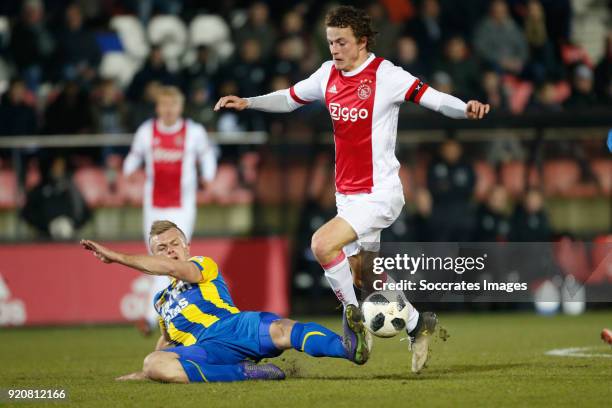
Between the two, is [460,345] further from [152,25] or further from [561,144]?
[152,25]

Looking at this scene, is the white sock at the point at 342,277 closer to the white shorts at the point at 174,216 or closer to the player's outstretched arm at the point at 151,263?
the player's outstretched arm at the point at 151,263

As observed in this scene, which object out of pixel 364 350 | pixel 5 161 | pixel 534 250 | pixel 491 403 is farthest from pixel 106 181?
pixel 491 403

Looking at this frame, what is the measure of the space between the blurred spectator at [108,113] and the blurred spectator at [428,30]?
428 cm

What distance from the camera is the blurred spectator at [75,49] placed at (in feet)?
57.1

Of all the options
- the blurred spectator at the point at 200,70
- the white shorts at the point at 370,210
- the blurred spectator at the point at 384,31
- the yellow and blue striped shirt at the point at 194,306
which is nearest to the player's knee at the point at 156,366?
the yellow and blue striped shirt at the point at 194,306

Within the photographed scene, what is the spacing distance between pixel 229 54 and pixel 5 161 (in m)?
4.05

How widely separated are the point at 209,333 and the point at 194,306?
22cm

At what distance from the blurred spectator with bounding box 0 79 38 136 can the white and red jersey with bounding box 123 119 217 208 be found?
3.66 metres

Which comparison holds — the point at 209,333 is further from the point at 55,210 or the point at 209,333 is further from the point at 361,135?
the point at 55,210

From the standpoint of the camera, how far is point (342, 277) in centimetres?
810

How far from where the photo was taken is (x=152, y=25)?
58.6 ft

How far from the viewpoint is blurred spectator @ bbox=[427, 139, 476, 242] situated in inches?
559

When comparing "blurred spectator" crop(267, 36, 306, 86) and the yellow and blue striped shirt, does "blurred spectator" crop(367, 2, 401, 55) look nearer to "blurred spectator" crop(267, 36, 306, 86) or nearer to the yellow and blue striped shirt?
"blurred spectator" crop(267, 36, 306, 86)

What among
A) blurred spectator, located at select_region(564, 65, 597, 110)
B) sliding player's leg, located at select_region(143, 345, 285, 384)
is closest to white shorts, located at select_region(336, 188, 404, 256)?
sliding player's leg, located at select_region(143, 345, 285, 384)
